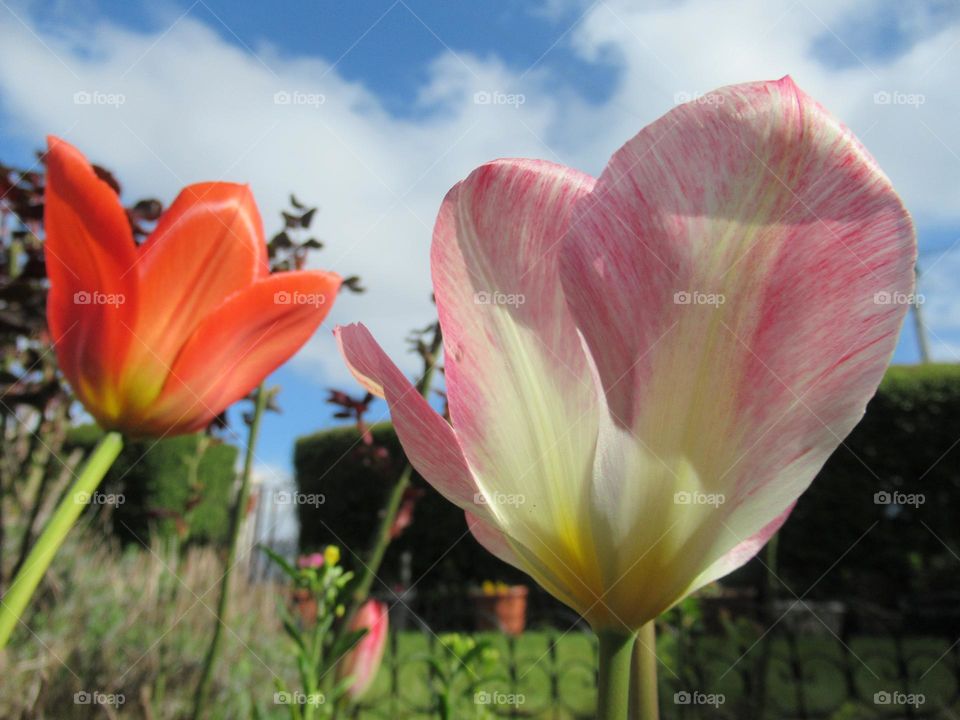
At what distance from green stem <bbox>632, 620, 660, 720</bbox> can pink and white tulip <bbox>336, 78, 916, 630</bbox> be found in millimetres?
14

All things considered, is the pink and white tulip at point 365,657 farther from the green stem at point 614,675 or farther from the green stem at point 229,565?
the green stem at point 614,675

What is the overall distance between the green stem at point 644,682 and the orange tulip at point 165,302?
449 millimetres

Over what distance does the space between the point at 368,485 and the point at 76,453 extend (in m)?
9.48

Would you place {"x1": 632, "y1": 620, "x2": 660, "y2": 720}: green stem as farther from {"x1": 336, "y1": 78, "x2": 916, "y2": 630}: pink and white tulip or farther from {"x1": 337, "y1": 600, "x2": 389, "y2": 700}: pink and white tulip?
{"x1": 337, "y1": 600, "x2": 389, "y2": 700}: pink and white tulip

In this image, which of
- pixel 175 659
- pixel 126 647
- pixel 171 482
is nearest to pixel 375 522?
pixel 171 482

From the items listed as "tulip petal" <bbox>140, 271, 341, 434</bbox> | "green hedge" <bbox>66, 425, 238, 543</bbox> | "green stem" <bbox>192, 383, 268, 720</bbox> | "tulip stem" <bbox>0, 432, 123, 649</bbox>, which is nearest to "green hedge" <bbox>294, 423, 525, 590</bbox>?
"green hedge" <bbox>66, 425, 238, 543</bbox>

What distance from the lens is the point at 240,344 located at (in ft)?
2.46

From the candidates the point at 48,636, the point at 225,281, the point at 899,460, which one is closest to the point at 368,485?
the point at 899,460

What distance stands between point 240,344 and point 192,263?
0.09m

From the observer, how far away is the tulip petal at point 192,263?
746 mm

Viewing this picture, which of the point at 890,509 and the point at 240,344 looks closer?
the point at 240,344

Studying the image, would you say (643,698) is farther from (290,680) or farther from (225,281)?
(290,680)

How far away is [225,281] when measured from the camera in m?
0.76

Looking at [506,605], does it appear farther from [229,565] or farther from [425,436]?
[425,436]
